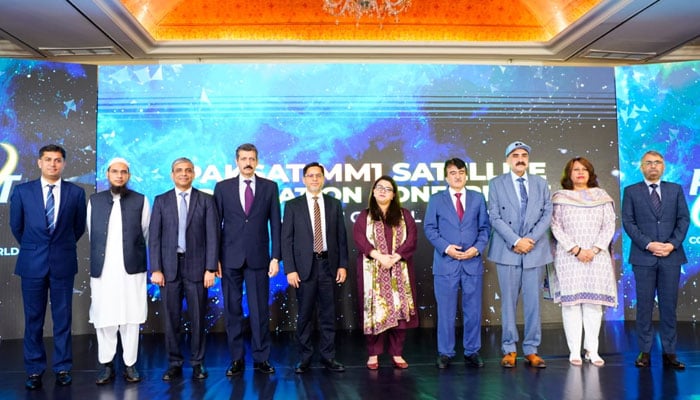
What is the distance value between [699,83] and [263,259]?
5.59 m

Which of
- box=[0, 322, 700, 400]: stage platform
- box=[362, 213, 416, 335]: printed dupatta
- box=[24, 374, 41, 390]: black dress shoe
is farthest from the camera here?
box=[362, 213, 416, 335]: printed dupatta

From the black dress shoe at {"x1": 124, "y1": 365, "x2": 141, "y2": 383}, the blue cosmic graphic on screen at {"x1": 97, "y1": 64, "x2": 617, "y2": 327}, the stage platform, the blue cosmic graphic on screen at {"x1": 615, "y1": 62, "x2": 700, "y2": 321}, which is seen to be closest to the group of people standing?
the black dress shoe at {"x1": 124, "y1": 365, "x2": 141, "y2": 383}

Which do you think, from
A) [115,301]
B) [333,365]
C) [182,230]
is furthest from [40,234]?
[333,365]

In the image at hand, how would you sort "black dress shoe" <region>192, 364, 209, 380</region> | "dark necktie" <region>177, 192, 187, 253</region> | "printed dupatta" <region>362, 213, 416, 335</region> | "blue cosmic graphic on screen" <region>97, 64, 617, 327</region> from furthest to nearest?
"blue cosmic graphic on screen" <region>97, 64, 617, 327</region> < "printed dupatta" <region>362, 213, 416, 335</region> < "dark necktie" <region>177, 192, 187, 253</region> < "black dress shoe" <region>192, 364, 209, 380</region>

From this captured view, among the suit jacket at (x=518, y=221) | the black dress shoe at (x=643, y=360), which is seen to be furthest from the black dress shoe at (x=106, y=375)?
the black dress shoe at (x=643, y=360)

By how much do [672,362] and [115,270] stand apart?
13.9ft

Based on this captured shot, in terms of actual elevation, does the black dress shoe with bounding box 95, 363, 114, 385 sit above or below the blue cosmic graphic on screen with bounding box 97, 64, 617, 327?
below

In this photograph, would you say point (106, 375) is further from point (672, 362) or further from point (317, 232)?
point (672, 362)

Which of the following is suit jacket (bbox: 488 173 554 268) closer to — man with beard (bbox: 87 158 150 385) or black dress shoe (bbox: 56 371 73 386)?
man with beard (bbox: 87 158 150 385)

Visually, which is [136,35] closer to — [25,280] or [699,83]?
[25,280]

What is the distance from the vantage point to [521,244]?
4625mm

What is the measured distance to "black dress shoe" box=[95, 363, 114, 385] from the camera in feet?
13.8

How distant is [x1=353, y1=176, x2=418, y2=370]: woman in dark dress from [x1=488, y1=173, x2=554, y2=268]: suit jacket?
73 centimetres

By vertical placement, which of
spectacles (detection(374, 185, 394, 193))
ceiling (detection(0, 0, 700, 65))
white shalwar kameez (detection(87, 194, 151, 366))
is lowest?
white shalwar kameez (detection(87, 194, 151, 366))
